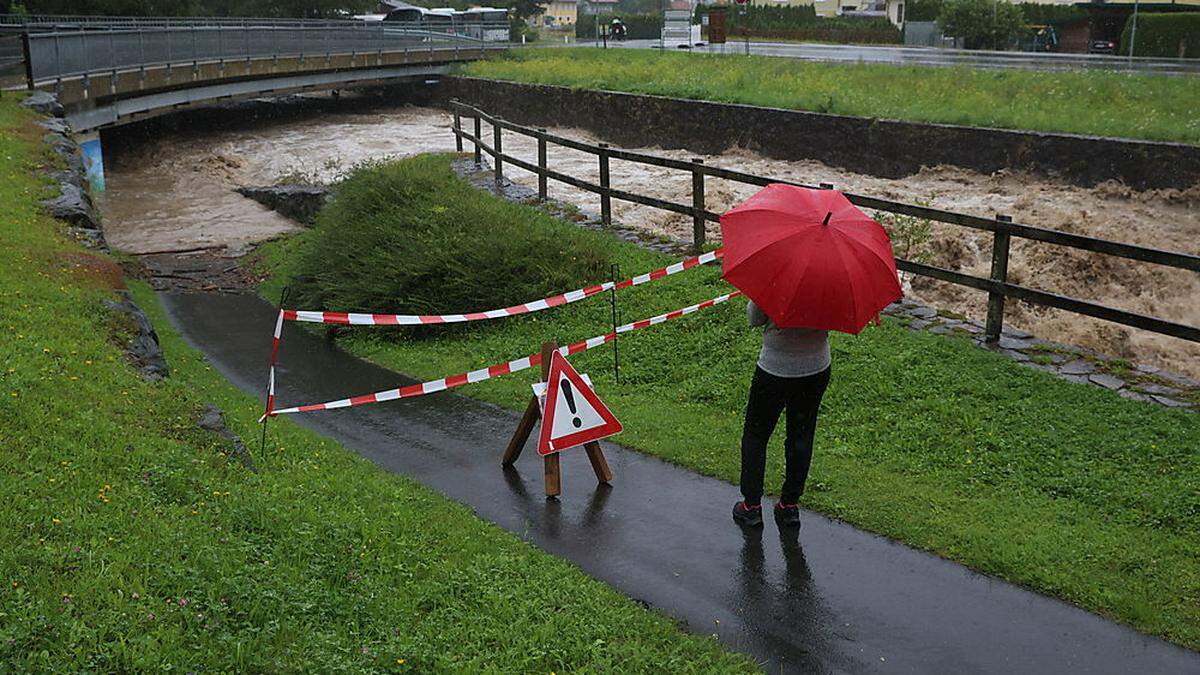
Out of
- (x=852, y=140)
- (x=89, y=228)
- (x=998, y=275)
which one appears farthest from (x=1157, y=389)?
(x=852, y=140)

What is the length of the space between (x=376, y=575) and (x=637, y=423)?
12.0 feet

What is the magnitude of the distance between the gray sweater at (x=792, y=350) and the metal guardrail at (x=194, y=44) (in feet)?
66.8

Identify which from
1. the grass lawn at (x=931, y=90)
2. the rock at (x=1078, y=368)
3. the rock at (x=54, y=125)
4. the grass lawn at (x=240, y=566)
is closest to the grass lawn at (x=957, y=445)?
the rock at (x=1078, y=368)

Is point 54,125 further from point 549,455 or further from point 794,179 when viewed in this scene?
point 549,455

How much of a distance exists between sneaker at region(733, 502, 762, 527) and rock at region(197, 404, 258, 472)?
A: 275cm

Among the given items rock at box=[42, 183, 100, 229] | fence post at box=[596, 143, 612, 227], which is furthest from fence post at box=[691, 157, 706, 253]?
rock at box=[42, 183, 100, 229]

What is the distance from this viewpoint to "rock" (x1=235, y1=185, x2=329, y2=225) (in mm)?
20891

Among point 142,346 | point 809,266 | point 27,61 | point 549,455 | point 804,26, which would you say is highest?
point 804,26

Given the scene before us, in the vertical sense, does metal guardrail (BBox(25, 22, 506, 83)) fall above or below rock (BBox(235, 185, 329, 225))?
above

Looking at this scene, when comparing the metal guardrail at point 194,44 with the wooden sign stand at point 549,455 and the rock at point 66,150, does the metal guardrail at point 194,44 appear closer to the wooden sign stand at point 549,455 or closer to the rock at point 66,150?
the rock at point 66,150

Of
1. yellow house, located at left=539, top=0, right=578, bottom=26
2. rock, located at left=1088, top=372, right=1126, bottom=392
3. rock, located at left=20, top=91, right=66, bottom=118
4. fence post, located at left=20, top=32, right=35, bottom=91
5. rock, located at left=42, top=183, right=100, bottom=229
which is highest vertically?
yellow house, located at left=539, top=0, right=578, bottom=26

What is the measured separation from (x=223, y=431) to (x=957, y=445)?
15.2ft

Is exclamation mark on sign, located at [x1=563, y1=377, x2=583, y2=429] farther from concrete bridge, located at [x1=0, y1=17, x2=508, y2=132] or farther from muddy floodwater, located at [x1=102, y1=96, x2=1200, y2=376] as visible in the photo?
concrete bridge, located at [x1=0, y1=17, x2=508, y2=132]

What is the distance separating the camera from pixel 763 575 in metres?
6.11
